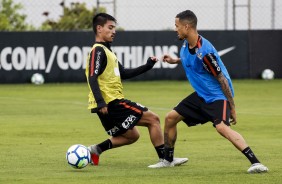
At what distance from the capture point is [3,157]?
1313cm

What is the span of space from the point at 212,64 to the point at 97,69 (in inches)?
57.8

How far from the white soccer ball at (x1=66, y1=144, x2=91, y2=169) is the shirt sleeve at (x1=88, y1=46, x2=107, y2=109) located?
581mm

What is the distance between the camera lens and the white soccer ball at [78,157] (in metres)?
11.8

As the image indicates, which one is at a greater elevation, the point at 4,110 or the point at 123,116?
the point at 123,116

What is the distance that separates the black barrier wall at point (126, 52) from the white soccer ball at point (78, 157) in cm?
1822

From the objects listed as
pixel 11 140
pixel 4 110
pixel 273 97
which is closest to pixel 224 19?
pixel 273 97

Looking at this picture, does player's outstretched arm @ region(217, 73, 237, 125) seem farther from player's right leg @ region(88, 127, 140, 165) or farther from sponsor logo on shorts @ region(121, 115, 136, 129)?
player's right leg @ region(88, 127, 140, 165)

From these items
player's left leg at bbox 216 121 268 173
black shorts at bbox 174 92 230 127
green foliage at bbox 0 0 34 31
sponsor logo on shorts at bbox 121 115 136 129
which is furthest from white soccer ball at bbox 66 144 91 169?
green foliage at bbox 0 0 34 31

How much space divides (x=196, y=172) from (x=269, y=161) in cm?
142

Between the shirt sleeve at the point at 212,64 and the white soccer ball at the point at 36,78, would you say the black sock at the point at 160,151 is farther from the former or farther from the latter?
the white soccer ball at the point at 36,78

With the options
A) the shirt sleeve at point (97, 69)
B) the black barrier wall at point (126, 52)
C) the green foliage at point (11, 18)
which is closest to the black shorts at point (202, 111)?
the shirt sleeve at point (97, 69)

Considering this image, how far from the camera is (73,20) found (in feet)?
108

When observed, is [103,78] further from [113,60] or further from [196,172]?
[196,172]

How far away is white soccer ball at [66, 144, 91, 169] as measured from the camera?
11.8 meters
